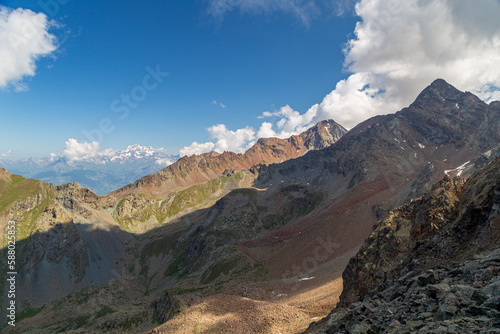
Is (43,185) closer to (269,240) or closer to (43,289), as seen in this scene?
(43,289)

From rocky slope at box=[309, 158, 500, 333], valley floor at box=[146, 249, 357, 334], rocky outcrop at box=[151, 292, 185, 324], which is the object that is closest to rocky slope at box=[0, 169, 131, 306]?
rocky outcrop at box=[151, 292, 185, 324]

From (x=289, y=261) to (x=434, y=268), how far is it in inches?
3443

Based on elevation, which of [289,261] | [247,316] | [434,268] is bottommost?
[289,261]

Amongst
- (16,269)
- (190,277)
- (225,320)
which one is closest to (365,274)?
(225,320)

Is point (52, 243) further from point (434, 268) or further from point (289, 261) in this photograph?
point (434, 268)

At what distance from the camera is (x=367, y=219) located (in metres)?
110

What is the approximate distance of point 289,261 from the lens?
333 ft

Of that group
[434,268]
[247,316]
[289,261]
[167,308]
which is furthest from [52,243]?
[434,268]

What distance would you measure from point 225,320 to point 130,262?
151 m

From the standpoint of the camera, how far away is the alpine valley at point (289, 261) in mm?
17703

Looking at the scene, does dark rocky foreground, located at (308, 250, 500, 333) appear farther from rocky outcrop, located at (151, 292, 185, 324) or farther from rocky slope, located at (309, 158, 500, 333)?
rocky outcrop, located at (151, 292, 185, 324)

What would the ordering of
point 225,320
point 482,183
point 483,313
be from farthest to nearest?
point 225,320, point 482,183, point 483,313

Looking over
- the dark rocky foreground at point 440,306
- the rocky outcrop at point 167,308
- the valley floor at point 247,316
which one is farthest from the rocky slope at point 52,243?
the dark rocky foreground at point 440,306

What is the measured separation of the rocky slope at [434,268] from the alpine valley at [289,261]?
0.13 m
